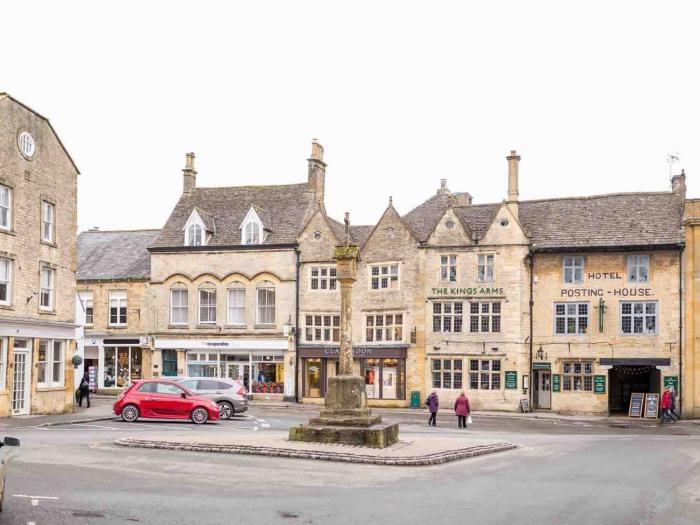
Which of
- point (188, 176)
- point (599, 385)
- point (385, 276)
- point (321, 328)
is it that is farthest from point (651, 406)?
point (188, 176)

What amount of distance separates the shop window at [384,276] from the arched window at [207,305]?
9.32m

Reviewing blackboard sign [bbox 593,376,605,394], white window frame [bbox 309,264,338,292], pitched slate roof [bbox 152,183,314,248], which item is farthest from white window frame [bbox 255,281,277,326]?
blackboard sign [bbox 593,376,605,394]

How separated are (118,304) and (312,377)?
12609 mm

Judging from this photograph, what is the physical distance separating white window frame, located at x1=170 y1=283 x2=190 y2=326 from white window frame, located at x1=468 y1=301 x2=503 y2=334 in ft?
53.4

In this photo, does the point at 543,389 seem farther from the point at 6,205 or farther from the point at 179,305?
the point at 6,205

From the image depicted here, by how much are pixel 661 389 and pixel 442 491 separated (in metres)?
28.6

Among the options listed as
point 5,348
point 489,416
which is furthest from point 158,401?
point 489,416

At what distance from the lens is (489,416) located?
133 feet

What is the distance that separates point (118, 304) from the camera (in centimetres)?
5119

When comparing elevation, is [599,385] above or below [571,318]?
below

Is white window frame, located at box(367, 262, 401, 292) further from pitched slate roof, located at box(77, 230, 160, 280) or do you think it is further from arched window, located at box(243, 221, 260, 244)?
pitched slate roof, located at box(77, 230, 160, 280)

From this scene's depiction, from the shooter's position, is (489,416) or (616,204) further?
(616,204)

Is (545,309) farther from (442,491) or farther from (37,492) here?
(37,492)

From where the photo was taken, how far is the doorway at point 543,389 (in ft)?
142
